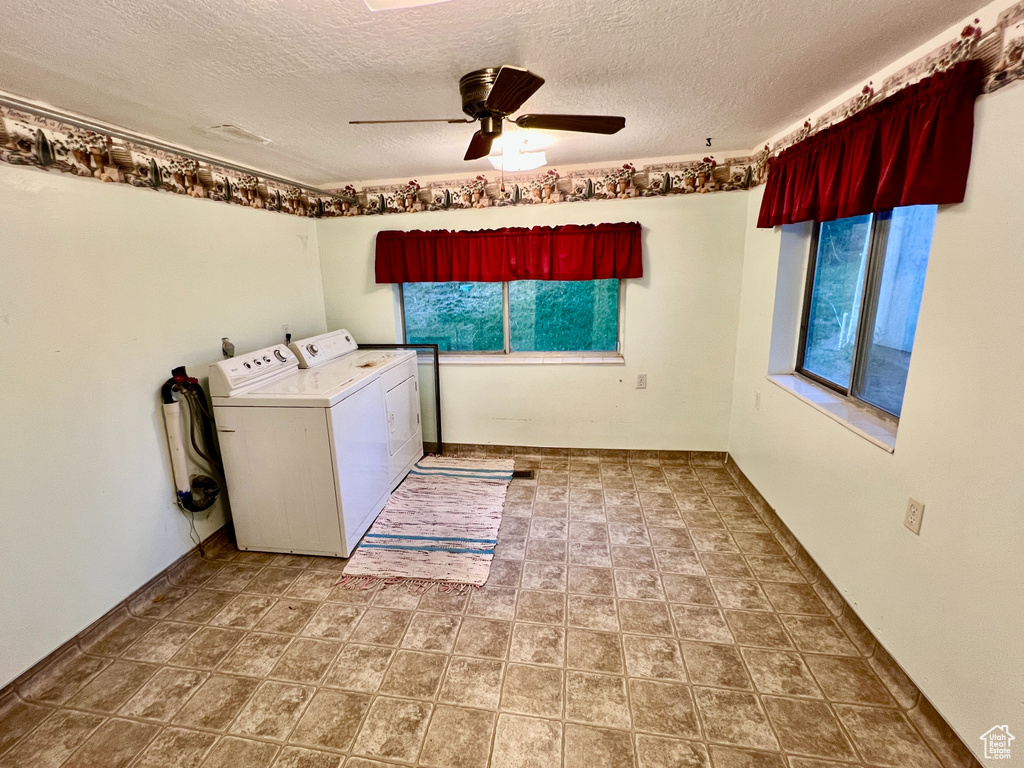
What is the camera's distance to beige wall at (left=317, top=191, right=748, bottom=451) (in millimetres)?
3221

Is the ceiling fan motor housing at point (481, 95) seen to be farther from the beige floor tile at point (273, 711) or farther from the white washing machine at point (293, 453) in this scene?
the beige floor tile at point (273, 711)

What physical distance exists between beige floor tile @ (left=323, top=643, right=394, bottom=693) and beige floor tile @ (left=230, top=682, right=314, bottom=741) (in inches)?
4.0

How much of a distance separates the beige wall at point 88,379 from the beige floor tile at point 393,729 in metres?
1.36

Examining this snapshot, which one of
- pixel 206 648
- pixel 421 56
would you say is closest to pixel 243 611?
pixel 206 648

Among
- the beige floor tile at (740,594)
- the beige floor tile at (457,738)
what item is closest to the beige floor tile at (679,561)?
the beige floor tile at (740,594)

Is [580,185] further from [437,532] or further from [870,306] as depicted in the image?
[437,532]

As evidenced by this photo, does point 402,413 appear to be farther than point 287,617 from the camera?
Yes

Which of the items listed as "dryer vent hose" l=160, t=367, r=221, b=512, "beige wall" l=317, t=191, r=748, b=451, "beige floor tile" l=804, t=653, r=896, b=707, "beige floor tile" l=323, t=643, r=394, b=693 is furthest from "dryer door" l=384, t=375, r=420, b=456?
"beige floor tile" l=804, t=653, r=896, b=707

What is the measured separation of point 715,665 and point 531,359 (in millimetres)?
2427

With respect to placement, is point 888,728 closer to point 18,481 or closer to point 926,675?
point 926,675

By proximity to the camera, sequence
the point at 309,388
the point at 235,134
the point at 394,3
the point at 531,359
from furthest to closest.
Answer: the point at 531,359 → the point at 309,388 → the point at 235,134 → the point at 394,3

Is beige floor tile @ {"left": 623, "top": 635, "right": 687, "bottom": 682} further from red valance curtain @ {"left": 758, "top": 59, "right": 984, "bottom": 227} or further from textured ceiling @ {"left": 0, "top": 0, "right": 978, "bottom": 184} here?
textured ceiling @ {"left": 0, "top": 0, "right": 978, "bottom": 184}

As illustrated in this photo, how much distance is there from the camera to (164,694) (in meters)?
1.70

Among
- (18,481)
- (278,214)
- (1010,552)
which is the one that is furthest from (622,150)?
(18,481)
